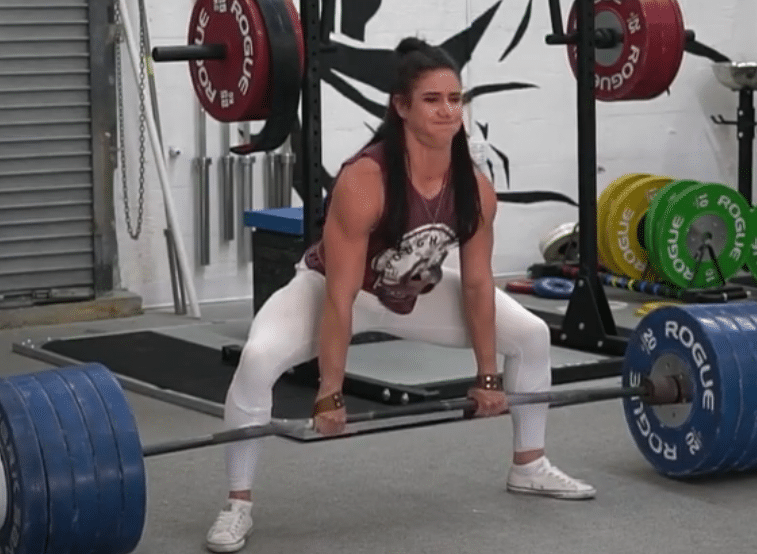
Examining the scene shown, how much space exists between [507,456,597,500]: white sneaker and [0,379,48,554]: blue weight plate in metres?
1.20

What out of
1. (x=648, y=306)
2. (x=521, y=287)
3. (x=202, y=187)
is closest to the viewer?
(x=648, y=306)

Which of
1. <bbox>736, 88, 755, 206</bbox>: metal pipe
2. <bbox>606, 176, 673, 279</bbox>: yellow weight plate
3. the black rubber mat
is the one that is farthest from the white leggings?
<bbox>736, 88, 755, 206</bbox>: metal pipe

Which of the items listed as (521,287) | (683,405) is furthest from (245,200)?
(683,405)

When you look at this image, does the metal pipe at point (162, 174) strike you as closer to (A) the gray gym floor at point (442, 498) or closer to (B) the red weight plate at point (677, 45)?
(A) the gray gym floor at point (442, 498)

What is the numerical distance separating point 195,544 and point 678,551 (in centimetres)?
101

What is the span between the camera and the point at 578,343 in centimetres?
541

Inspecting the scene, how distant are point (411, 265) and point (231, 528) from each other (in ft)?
2.22

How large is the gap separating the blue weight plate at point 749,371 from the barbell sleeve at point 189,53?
1.73 meters

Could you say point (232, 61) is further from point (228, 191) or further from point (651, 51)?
point (228, 191)

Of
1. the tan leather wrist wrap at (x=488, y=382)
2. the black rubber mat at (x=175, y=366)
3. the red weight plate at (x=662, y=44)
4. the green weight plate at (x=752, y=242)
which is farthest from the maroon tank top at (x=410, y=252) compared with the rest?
the green weight plate at (x=752, y=242)

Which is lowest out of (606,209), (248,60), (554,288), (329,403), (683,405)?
(554,288)

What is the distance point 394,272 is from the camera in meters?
3.43

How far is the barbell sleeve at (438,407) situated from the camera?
3.22 m

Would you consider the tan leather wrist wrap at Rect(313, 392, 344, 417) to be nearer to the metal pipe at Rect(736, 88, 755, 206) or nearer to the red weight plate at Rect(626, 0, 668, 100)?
the red weight plate at Rect(626, 0, 668, 100)
